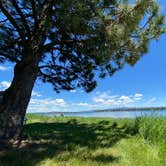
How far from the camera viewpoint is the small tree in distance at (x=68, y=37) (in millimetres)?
6930

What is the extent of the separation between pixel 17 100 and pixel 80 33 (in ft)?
6.80

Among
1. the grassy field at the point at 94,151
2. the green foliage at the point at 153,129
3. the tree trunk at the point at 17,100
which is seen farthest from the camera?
the green foliage at the point at 153,129

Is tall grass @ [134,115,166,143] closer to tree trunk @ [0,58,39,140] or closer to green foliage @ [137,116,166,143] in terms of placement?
green foliage @ [137,116,166,143]

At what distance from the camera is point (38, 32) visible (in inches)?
309

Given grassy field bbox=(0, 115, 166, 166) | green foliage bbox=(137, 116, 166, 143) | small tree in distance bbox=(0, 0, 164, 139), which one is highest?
small tree in distance bbox=(0, 0, 164, 139)

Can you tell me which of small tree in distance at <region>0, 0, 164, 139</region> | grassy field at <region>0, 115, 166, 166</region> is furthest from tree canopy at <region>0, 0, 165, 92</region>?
grassy field at <region>0, 115, 166, 166</region>

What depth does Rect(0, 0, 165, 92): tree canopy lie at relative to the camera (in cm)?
687

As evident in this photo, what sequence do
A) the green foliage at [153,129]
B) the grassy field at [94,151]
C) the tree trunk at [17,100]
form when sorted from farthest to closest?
the green foliage at [153,129] → the tree trunk at [17,100] → the grassy field at [94,151]

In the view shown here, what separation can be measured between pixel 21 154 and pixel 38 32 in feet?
10.3

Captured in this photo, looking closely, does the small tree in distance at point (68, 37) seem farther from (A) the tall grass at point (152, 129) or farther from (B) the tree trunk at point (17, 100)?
(A) the tall grass at point (152, 129)

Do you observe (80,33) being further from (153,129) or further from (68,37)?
(153,129)

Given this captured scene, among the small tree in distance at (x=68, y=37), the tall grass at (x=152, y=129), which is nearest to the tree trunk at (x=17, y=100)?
the small tree in distance at (x=68, y=37)

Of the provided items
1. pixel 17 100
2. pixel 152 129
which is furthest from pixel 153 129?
pixel 17 100

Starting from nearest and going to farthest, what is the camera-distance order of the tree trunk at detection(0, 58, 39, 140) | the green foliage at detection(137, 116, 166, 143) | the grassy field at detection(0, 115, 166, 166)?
the grassy field at detection(0, 115, 166, 166)
the tree trunk at detection(0, 58, 39, 140)
the green foliage at detection(137, 116, 166, 143)
